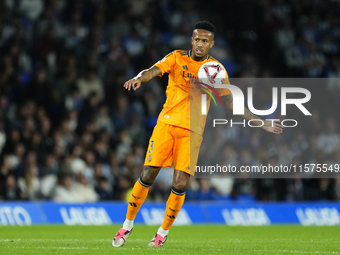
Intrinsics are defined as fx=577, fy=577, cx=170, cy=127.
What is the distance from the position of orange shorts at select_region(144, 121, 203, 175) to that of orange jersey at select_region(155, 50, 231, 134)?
0.12 m

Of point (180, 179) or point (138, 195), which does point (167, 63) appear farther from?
point (138, 195)

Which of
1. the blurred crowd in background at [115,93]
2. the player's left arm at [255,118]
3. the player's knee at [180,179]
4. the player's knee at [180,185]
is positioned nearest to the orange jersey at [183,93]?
the player's left arm at [255,118]

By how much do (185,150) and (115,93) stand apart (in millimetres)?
9203

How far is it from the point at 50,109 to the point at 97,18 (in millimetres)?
3520

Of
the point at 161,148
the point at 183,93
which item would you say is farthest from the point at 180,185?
the point at 183,93

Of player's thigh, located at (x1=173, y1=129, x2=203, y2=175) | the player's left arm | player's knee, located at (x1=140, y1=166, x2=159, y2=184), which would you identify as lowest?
player's knee, located at (x1=140, y1=166, x2=159, y2=184)

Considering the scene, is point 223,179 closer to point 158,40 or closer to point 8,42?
point 158,40

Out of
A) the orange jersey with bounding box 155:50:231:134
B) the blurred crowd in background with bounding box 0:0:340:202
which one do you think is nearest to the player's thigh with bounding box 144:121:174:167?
the orange jersey with bounding box 155:50:231:134

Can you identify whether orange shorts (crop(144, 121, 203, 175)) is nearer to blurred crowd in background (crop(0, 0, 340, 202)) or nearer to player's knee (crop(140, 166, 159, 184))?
player's knee (crop(140, 166, 159, 184))

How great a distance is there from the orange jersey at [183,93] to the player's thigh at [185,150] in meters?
0.11

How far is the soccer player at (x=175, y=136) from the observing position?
7.15 m

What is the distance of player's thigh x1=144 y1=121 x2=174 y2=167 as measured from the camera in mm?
7145

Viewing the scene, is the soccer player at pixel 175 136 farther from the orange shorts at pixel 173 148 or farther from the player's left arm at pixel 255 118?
the player's left arm at pixel 255 118

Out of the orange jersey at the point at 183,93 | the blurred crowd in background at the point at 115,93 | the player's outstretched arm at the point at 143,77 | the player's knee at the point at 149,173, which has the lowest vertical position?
the blurred crowd in background at the point at 115,93
